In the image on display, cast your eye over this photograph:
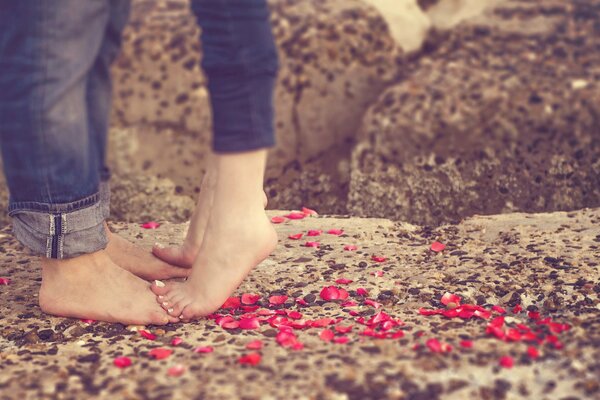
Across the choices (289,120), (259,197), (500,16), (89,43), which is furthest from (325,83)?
(89,43)

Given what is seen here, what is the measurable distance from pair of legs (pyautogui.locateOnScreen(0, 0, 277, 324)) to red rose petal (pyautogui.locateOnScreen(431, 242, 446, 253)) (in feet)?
2.36

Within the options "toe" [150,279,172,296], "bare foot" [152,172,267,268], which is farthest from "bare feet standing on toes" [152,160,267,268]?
"toe" [150,279,172,296]

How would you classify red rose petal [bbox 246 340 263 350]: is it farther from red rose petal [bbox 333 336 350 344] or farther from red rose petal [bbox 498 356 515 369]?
red rose petal [bbox 498 356 515 369]

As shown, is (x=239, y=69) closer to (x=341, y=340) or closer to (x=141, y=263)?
(x=341, y=340)

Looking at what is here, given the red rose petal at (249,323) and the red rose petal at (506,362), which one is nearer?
the red rose petal at (506,362)

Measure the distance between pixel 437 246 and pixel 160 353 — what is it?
1116mm

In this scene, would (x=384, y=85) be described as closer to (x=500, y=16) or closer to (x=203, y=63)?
(x=500, y=16)

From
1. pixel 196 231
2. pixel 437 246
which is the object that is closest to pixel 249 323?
pixel 196 231

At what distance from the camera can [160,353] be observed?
1.77 m

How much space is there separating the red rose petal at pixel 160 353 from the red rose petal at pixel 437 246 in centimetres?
107

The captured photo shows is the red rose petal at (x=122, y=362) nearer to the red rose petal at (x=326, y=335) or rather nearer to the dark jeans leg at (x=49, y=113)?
the dark jeans leg at (x=49, y=113)

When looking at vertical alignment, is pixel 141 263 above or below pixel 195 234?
below

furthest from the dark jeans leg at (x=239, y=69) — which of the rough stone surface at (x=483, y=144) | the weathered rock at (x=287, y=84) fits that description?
the weathered rock at (x=287, y=84)

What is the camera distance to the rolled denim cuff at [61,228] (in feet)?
6.15
